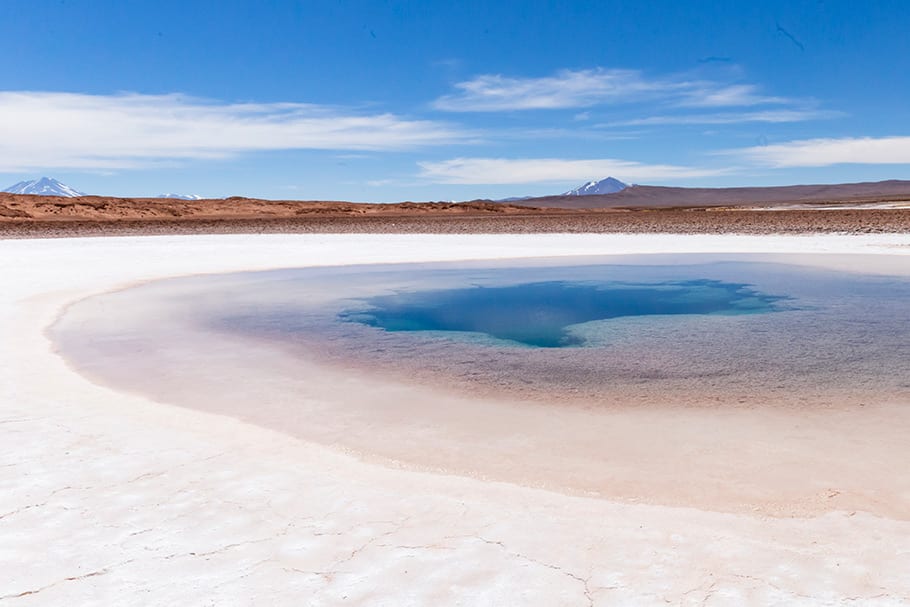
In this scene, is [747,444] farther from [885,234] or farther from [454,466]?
[885,234]

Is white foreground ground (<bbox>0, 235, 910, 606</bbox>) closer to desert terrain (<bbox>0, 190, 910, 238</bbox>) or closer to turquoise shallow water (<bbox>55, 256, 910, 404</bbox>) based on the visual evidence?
turquoise shallow water (<bbox>55, 256, 910, 404</bbox>)

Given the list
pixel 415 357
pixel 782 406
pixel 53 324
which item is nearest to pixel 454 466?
pixel 782 406

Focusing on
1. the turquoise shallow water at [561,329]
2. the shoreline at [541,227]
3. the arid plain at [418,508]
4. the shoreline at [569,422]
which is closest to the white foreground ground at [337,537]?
the arid plain at [418,508]

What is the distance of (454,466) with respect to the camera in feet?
16.9

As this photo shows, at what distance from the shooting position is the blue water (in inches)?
442

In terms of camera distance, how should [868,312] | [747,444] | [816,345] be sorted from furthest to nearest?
[868,312] < [816,345] < [747,444]

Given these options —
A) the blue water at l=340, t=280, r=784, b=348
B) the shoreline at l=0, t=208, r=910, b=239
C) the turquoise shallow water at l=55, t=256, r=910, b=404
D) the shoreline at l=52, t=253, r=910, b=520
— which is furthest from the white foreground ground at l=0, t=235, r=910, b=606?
the shoreline at l=0, t=208, r=910, b=239

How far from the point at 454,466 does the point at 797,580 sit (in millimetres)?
2319

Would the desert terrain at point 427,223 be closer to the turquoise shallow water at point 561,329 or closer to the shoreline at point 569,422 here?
the turquoise shallow water at point 561,329

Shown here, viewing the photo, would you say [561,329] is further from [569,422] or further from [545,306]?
[569,422]

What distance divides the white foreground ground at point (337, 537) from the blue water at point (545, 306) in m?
5.38

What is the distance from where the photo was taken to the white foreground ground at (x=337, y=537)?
348 cm

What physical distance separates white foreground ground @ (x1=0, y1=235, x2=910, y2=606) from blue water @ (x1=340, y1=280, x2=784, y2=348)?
538cm

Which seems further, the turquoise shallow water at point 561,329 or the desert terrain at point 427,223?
the desert terrain at point 427,223
